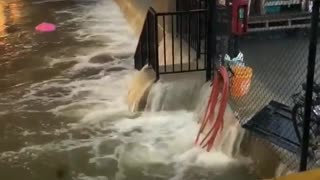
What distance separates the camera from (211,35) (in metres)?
6.86

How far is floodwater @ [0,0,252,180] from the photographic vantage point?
5879mm

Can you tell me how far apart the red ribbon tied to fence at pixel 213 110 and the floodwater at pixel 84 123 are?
0.52ft

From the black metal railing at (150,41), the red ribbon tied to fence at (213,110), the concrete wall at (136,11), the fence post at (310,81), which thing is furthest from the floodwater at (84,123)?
the fence post at (310,81)

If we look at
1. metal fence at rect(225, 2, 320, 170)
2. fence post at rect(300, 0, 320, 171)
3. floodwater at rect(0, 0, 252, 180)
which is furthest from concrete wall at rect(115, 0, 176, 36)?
fence post at rect(300, 0, 320, 171)

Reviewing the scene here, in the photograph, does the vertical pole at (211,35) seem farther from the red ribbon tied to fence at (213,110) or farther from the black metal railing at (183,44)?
the red ribbon tied to fence at (213,110)

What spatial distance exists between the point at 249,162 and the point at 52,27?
8342 mm

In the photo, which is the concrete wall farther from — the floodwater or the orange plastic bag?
the orange plastic bag

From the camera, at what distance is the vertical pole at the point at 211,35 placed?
674 centimetres

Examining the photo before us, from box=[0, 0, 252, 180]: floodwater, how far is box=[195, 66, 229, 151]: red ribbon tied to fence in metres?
0.16

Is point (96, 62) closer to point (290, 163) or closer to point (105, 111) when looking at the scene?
point (105, 111)

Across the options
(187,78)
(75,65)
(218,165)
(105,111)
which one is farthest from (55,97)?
(218,165)

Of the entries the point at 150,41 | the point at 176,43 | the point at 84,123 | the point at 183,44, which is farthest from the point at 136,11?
the point at 84,123

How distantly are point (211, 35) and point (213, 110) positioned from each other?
1183 millimetres

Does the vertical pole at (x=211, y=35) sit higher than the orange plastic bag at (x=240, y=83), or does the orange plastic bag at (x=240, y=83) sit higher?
the vertical pole at (x=211, y=35)
